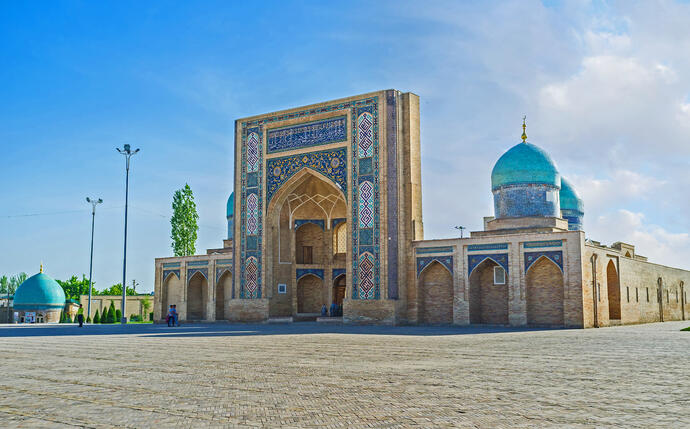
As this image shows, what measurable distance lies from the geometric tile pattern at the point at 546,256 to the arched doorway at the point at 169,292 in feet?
51.8

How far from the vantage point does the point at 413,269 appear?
21.1 metres

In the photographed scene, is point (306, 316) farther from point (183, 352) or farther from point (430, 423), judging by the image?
point (430, 423)

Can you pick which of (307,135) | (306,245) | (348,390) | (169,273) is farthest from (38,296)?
(348,390)

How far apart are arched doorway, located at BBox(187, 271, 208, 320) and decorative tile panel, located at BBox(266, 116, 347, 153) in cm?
717

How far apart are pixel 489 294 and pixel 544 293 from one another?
1893 mm

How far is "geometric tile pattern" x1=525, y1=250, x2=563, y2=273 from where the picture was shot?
1867 cm

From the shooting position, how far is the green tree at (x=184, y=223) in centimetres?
3278

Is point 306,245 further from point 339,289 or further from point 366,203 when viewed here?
point 366,203

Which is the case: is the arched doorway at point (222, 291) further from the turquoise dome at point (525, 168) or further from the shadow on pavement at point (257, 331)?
the turquoise dome at point (525, 168)

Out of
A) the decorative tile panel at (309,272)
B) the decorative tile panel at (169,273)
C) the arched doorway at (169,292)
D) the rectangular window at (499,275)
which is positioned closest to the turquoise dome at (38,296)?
the arched doorway at (169,292)

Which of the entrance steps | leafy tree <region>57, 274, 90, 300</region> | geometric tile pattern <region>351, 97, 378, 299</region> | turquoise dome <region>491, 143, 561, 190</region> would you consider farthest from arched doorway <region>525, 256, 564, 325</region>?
leafy tree <region>57, 274, 90, 300</region>

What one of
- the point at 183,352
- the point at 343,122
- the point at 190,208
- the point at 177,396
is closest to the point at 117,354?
the point at 183,352

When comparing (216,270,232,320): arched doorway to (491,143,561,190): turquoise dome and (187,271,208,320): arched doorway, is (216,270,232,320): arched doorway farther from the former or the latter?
(491,143,561,190): turquoise dome

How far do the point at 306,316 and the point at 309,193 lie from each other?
4.76 m
